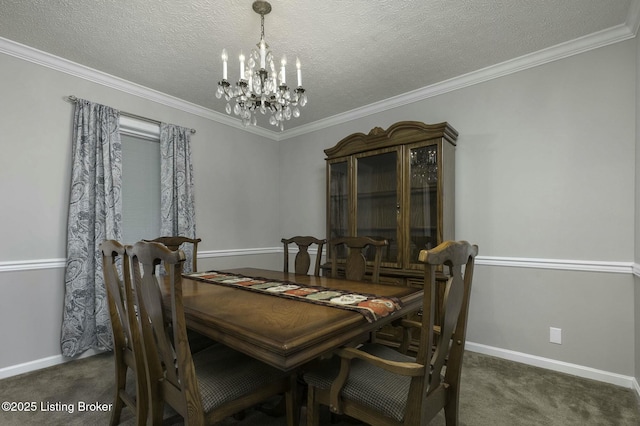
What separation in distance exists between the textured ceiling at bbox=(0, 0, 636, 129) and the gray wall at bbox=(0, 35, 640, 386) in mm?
288

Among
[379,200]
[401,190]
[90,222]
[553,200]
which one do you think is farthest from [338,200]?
[90,222]

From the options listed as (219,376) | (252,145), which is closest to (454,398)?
(219,376)

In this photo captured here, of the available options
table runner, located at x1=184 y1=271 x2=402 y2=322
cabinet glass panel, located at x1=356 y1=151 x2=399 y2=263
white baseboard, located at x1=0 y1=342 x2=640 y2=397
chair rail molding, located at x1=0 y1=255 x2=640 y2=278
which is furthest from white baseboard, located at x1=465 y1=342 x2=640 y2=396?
table runner, located at x1=184 y1=271 x2=402 y2=322

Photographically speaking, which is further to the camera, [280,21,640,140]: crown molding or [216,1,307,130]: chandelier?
[280,21,640,140]: crown molding

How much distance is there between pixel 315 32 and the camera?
225 cm

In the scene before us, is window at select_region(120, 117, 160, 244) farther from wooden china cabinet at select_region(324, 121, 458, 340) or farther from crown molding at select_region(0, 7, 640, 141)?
wooden china cabinet at select_region(324, 121, 458, 340)

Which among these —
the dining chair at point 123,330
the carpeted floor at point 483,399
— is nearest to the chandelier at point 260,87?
the dining chair at point 123,330

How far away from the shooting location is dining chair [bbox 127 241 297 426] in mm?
1115

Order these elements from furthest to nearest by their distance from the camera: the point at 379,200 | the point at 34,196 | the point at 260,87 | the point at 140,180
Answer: the point at 140,180 < the point at 379,200 < the point at 34,196 < the point at 260,87

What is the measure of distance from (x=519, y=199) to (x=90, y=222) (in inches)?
143

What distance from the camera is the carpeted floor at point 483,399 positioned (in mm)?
1799

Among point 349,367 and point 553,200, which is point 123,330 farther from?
point 553,200

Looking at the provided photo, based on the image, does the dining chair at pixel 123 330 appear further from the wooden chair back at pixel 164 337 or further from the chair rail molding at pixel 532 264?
the chair rail molding at pixel 532 264

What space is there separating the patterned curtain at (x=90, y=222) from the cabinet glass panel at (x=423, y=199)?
103 inches
